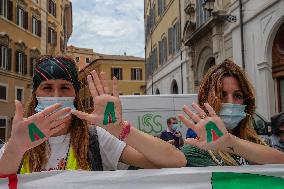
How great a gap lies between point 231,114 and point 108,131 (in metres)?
0.85

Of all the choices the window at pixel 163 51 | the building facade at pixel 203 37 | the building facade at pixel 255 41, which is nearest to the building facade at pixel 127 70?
the window at pixel 163 51

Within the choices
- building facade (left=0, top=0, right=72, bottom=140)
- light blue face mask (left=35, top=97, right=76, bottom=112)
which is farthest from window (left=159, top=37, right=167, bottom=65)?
light blue face mask (left=35, top=97, right=76, bottom=112)

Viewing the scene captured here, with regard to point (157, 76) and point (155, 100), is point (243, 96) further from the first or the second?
point (157, 76)

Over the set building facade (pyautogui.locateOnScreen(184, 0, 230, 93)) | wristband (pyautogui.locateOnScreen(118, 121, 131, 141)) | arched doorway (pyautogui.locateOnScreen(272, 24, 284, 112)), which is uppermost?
building facade (pyautogui.locateOnScreen(184, 0, 230, 93))

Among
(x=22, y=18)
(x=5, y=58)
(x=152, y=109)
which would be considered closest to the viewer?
(x=152, y=109)

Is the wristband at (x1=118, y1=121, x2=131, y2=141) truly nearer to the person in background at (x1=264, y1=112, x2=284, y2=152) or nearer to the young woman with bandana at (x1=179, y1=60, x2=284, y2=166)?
the young woman with bandana at (x1=179, y1=60, x2=284, y2=166)

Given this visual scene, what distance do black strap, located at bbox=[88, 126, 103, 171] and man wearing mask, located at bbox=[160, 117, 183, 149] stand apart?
5922 mm

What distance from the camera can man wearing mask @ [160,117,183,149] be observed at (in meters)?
8.65

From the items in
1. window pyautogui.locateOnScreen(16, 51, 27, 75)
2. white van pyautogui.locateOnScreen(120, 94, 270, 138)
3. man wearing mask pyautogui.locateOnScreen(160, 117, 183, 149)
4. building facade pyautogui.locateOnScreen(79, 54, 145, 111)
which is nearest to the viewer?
man wearing mask pyautogui.locateOnScreen(160, 117, 183, 149)

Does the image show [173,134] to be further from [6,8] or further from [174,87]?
[6,8]

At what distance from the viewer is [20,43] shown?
29734 mm

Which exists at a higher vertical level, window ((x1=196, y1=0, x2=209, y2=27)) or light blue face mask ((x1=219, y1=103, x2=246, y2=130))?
window ((x1=196, y1=0, x2=209, y2=27))

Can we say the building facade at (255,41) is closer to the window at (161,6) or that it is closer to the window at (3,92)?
the window at (161,6)

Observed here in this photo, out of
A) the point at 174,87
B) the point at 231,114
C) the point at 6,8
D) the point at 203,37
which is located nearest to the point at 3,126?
the point at 6,8
